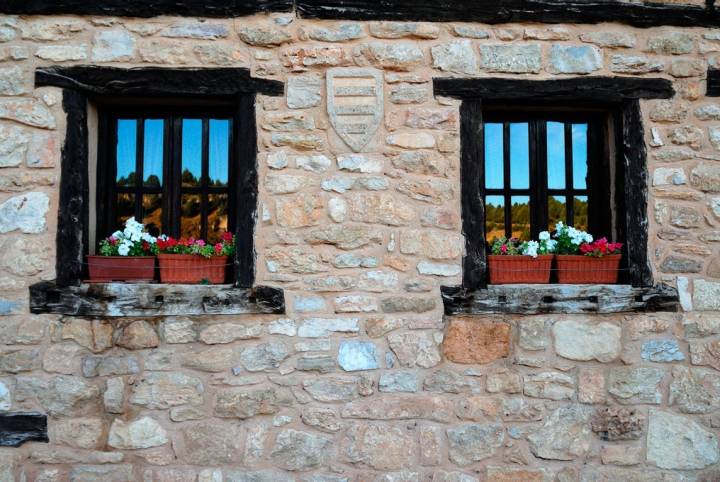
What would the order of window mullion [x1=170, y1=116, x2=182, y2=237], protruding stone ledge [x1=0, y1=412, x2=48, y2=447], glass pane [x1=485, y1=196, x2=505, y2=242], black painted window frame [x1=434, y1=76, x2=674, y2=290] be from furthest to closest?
glass pane [x1=485, y1=196, x2=505, y2=242] → window mullion [x1=170, y1=116, x2=182, y2=237] → black painted window frame [x1=434, y1=76, x2=674, y2=290] → protruding stone ledge [x1=0, y1=412, x2=48, y2=447]

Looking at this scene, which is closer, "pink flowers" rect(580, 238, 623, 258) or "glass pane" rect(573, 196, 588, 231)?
"pink flowers" rect(580, 238, 623, 258)

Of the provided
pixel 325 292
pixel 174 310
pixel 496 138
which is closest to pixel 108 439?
pixel 174 310

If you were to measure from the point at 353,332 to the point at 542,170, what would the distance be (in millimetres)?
1807

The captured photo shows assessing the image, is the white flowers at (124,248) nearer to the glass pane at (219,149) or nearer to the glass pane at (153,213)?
the glass pane at (153,213)

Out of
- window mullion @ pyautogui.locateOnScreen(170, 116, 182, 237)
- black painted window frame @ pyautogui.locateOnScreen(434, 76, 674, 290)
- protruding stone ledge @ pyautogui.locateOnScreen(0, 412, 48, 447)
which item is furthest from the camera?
window mullion @ pyautogui.locateOnScreen(170, 116, 182, 237)

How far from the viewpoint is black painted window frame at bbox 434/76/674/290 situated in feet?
13.2

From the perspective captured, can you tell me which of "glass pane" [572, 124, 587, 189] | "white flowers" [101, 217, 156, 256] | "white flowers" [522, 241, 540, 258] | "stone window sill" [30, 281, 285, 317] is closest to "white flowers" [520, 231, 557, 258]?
"white flowers" [522, 241, 540, 258]

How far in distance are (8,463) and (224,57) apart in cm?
281

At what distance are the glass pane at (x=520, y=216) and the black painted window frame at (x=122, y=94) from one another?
181 cm

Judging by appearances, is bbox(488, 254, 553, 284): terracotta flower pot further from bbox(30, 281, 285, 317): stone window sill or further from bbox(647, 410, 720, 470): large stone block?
bbox(30, 281, 285, 317): stone window sill

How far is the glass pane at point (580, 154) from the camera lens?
447cm

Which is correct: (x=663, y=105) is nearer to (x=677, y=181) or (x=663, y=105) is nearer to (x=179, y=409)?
(x=677, y=181)

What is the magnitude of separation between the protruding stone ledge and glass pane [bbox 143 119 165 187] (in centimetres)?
165

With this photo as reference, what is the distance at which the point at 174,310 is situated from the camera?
3.82 m
